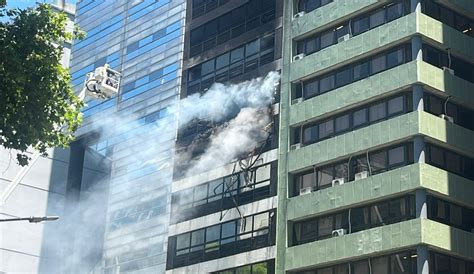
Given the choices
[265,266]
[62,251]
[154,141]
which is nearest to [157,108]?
[154,141]

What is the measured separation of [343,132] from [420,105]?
5.64 meters

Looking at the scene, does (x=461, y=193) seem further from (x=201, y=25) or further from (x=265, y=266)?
(x=201, y=25)

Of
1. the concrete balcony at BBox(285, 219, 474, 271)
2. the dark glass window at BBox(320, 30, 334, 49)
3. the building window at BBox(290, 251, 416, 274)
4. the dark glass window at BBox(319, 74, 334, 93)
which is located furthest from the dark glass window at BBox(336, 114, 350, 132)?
the building window at BBox(290, 251, 416, 274)

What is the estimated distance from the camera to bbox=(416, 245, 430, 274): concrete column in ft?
153

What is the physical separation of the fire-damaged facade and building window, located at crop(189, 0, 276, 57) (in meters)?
0.07

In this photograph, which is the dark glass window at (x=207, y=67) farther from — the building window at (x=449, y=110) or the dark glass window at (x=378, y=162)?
the building window at (x=449, y=110)

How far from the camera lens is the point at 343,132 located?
53.9 meters

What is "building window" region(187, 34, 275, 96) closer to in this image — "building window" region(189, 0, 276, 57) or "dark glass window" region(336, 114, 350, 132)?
"building window" region(189, 0, 276, 57)

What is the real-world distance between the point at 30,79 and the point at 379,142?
25.5 meters

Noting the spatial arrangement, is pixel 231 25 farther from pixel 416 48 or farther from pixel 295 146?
pixel 416 48

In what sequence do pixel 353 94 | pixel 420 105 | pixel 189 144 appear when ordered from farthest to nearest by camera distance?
pixel 189 144 < pixel 353 94 < pixel 420 105

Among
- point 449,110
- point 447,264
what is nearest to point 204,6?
point 449,110

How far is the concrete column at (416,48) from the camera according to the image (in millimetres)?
50875

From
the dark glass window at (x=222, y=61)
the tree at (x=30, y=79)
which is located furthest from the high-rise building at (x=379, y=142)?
the tree at (x=30, y=79)
